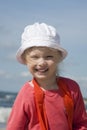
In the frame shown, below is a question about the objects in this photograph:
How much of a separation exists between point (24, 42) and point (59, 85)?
0.44 m

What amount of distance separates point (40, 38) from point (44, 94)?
435 mm

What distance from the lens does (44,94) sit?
145 inches

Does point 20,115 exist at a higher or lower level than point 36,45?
lower

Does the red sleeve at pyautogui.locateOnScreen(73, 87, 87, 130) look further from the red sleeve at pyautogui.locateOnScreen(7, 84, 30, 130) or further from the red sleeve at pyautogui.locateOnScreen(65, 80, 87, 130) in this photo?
the red sleeve at pyautogui.locateOnScreen(7, 84, 30, 130)

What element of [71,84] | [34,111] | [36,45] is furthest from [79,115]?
[36,45]

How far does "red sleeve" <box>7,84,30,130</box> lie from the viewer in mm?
3643

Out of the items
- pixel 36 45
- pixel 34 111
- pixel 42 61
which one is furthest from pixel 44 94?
pixel 36 45

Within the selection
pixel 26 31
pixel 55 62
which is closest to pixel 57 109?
pixel 55 62

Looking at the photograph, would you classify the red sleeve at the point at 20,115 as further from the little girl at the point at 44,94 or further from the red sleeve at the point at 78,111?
the red sleeve at the point at 78,111

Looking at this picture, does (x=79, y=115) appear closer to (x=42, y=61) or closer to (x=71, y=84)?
(x=71, y=84)

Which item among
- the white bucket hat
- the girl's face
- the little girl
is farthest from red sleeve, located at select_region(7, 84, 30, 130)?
the white bucket hat

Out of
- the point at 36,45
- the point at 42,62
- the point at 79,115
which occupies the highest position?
the point at 36,45

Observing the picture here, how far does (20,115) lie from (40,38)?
613mm

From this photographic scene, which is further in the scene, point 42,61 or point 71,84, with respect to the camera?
point 71,84
